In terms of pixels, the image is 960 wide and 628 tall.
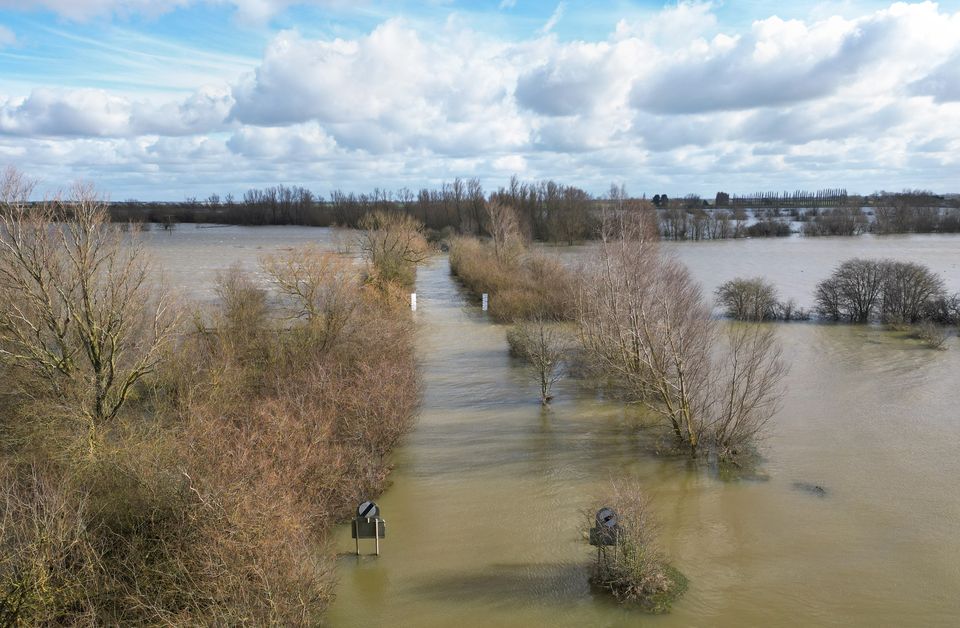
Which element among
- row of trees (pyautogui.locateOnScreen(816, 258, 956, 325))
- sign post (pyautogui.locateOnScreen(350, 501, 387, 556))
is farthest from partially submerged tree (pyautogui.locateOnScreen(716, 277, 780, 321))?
sign post (pyautogui.locateOnScreen(350, 501, 387, 556))

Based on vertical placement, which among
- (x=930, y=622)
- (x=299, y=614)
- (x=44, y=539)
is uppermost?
(x=44, y=539)

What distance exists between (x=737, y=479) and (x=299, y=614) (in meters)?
11.6

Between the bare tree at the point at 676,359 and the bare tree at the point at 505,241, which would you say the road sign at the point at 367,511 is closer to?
the bare tree at the point at 676,359

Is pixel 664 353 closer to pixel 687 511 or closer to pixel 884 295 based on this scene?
pixel 687 511

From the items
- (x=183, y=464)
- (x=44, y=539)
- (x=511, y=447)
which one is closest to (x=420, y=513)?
(x=511, y=447)

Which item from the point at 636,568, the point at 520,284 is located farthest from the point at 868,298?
the point at 636,568

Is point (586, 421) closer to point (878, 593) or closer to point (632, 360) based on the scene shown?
point (632, 360)

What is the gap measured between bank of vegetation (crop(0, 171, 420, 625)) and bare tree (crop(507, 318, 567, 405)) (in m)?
4.79

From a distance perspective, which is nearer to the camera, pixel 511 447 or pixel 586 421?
pixel 511 447

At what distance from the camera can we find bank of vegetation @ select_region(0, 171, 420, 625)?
9.16 meters

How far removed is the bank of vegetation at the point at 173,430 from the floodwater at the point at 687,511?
1.77m

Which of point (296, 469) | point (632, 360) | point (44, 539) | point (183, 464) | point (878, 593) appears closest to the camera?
point (44, 539)

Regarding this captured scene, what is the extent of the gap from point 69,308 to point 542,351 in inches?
548

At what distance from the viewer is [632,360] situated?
66.8 feet
